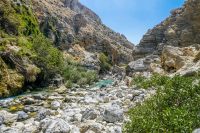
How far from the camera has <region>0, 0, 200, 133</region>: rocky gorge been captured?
1795 centimetres

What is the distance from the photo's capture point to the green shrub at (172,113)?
13.6 metres

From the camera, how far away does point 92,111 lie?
69.7ft

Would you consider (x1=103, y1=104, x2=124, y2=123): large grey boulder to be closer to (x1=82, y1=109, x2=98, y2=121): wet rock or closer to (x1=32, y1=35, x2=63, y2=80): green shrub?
(x1=82, y1=109, x2=98, y2=121): wet rock

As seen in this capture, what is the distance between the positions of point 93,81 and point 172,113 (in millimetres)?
75241

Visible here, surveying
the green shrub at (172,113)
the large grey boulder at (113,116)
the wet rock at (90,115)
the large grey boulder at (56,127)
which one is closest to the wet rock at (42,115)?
the wet rock at (90,115)

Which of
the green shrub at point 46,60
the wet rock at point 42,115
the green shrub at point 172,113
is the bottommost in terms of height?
the wet rock at point 42,115

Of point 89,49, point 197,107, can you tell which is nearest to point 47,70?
point 197,107

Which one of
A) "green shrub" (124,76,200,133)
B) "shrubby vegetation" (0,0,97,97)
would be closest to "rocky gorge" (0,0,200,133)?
"green shrub" (124,76,200,133)

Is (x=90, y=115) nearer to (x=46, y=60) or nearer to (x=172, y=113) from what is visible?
(x=172, y=113)

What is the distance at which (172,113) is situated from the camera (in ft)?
47.5

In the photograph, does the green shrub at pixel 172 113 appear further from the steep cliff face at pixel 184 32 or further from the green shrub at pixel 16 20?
the green shrub at pixel 16 20

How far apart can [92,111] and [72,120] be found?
1.32m

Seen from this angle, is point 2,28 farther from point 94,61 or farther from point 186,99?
point 186,99

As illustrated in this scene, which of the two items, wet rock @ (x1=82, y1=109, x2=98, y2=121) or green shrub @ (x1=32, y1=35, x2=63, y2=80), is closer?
wet rock @ (x1=82, y1=109, x2=98, y2=121)
